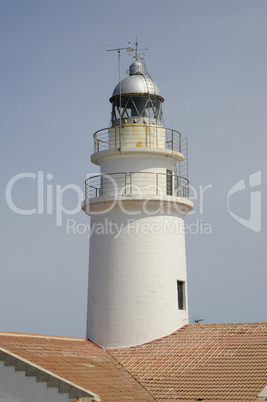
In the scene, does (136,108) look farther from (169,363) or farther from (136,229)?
(169,363)

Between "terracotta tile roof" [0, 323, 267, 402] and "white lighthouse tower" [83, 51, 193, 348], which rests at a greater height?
"white lighthouse tower" [83, 51, 193, 348]

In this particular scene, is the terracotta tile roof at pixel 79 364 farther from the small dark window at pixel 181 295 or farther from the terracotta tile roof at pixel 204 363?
the small dark window at pixel 181 295

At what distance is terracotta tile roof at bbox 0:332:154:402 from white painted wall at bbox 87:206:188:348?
132 centimetres

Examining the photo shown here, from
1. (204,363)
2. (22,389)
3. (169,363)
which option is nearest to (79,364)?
(22,389)

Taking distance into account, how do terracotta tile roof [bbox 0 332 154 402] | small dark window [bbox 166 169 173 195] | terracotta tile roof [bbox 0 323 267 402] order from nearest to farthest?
terracotta tile roof [bbox 0 332 154 402]
terracotta tile roof [bbox 0 323 267 402]
small dark window [bbox 166 169 173 195]

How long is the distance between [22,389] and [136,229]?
7.82 meters

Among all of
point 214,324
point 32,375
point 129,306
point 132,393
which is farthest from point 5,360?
point 214,324

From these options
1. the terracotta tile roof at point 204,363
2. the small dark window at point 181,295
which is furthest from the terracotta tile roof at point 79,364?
the small dark window at point 181,295

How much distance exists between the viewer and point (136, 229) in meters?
24.5

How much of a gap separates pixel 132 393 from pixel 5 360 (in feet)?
12.3

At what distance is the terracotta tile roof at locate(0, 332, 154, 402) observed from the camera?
62.5ft

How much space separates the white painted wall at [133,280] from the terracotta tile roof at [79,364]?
1.32m

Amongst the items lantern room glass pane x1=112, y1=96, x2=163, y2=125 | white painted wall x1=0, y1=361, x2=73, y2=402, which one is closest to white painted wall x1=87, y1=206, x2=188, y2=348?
lantern room glass pane x1=112, y1=96, x2=163, y2=125

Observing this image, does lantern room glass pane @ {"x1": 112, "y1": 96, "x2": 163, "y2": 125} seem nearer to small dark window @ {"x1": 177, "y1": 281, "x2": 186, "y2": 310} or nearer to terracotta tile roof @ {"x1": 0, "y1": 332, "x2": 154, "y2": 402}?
small dark window @ {"x1": 177, "y1": 281, "x2": 186, "y2": 310}
